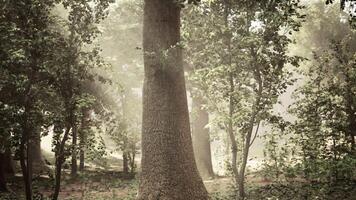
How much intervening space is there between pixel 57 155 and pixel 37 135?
67 cm

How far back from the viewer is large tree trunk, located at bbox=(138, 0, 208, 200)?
9.81 meters

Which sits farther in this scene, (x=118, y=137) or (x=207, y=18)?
(x=118, y=137)

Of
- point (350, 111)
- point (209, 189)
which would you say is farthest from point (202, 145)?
point (350, 111)

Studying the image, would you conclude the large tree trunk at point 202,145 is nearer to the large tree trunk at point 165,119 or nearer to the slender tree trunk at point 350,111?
the slender tree trunk at point 350,111

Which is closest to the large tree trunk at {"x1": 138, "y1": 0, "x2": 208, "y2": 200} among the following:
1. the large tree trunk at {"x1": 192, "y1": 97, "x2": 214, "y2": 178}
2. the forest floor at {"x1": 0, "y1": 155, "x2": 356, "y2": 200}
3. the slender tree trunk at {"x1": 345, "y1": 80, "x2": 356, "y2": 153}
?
the forest floor at {"x1": 0, "y1": 155, "x2": 356, "y2": 200}

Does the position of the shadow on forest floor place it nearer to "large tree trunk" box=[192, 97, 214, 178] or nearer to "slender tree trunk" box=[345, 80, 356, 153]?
"slender tree trunk" box=[345, 80, 356, 153]

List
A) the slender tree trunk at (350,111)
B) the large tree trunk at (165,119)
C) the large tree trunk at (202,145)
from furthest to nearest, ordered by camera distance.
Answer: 1. the large tree trunk at (202,145)
2. the slender tree trunk at (350,111)
3. the large tree trunk at (165,119)

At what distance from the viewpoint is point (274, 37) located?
9547 mm

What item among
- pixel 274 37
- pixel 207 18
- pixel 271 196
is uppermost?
pixel 207 18

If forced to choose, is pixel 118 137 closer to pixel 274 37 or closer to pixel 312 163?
pixel 312 163

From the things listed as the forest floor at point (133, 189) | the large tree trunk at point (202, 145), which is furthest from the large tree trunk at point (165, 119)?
the large tree trunk at point (202, 145)

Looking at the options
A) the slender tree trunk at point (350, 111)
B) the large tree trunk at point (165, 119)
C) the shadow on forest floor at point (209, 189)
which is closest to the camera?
the large tree trunk at point (165, 119)

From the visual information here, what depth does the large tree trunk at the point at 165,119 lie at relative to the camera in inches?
386

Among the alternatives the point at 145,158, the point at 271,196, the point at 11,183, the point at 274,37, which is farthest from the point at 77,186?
the point at 274,37
